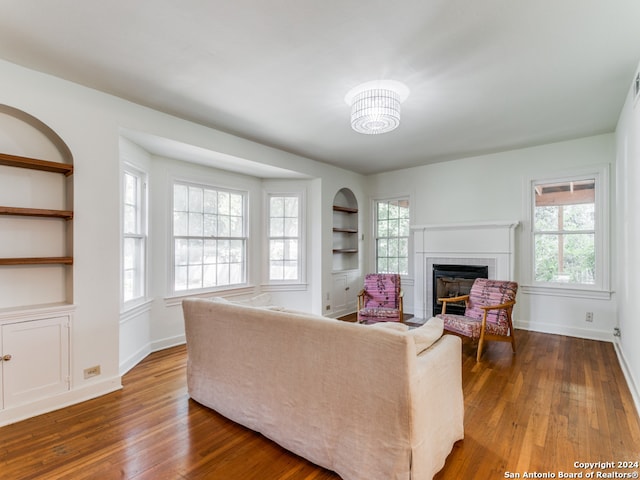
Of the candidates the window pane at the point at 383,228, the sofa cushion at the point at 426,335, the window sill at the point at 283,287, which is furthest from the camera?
the window pane at the point at 383,228

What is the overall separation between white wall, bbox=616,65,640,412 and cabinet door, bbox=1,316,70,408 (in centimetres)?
454

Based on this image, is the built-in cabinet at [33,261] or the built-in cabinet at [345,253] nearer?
the built-in cabinet at [33,261]

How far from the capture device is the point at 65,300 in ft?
9.20

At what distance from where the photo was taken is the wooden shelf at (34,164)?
7.98ft

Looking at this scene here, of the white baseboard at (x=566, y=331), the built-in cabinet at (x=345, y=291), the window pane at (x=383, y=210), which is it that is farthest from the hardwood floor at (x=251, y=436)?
the window pane at (x=383, y=210)

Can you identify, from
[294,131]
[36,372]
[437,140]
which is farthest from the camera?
[437,140]

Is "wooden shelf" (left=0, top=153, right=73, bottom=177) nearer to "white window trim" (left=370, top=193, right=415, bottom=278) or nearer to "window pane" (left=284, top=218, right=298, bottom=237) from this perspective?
"window pane" (left=284, top=218, right=298, bottom=237)

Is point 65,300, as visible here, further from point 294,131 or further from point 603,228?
point 603,228

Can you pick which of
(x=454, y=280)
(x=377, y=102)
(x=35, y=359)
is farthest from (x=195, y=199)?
(x=454, y=280)

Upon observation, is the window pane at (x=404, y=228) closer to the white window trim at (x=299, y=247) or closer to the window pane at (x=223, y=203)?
the white window trim at (x=299, y=247)

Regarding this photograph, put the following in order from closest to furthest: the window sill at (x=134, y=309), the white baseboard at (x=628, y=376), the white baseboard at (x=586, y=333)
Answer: the white baseboard at (x=628, y=376) < the white baseboard at (x=586, y=333) < the window sill at (x=134, y=309)

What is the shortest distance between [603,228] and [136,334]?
586 cm

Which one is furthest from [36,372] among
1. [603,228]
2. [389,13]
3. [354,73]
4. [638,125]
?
[603,228]

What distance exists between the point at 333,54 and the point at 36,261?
274 cm
